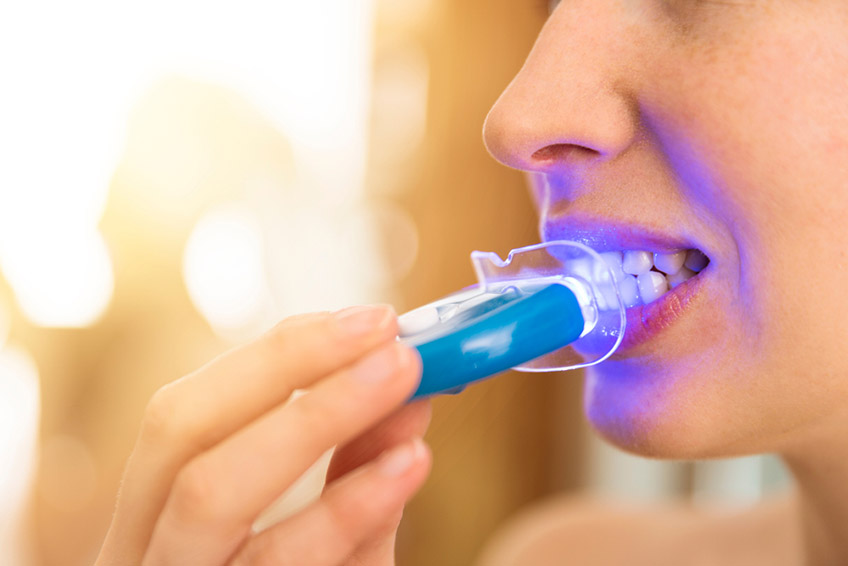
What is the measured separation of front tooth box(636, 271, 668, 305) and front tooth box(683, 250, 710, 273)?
0.02 metres

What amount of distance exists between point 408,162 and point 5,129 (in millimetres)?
1023

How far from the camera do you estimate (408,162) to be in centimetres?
204

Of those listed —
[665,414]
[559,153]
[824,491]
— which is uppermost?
[559,153]

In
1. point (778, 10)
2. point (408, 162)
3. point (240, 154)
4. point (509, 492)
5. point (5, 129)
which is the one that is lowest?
point (509, 492)

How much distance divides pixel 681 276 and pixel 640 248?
0.05 meters

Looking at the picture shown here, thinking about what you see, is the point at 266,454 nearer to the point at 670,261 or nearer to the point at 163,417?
the point at 163,417

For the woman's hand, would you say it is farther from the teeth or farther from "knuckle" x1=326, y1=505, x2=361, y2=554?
the teeth

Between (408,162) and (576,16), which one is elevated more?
(408,162)

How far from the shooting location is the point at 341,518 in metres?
0.42

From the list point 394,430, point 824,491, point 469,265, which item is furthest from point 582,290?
point 469,265

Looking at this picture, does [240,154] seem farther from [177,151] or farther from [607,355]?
[607,355]

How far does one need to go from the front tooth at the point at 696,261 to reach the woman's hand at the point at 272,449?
0.96 ft

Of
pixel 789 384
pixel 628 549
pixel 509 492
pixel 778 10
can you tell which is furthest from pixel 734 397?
pixel 509 492

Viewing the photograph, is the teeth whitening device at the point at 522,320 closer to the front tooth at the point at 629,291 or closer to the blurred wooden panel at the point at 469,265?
the front tooth at the point at 629,291
